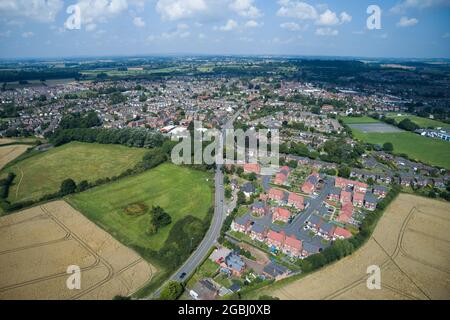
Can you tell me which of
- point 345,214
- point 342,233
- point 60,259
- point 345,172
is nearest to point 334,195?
point 345,214

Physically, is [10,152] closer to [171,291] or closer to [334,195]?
[171,291]

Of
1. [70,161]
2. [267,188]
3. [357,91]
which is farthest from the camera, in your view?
[357,91]

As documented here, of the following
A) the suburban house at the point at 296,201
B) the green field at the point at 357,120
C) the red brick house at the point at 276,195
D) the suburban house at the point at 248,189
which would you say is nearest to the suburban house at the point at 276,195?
the red brick house at the point at 276,195

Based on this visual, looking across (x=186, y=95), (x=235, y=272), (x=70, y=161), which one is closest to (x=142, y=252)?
(x=235, y=272)

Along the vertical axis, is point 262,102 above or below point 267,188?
above

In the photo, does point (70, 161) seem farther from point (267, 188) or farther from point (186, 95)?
point (186, 95)
